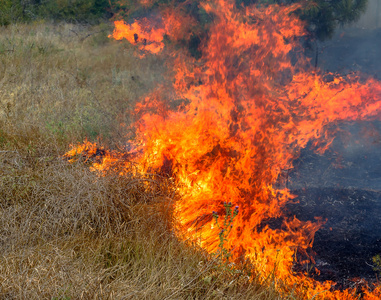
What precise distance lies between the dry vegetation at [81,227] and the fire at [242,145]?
33 centimetres

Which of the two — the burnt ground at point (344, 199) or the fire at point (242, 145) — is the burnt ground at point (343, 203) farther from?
the fire at point (242, 145)

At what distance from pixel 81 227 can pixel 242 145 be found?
2.05 meters

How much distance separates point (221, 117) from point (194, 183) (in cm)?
94

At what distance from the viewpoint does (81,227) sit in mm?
3160

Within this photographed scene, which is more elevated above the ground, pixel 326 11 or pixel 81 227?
Answer: pixel 326 11

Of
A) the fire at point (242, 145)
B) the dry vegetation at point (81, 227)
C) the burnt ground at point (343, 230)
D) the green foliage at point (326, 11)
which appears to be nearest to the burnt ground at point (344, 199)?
the burnt ground at point (343, 230)

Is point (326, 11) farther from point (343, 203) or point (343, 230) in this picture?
point (343, 230)

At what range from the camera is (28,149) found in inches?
168

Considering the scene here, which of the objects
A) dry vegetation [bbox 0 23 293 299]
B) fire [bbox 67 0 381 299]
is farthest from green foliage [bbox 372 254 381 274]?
dry vegetation [bbox 0 23 293 299]

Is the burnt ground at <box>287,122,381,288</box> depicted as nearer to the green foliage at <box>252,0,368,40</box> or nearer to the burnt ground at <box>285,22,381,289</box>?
the burnt ground at <box>285,22,381,289</box>

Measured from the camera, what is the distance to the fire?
11.2ft

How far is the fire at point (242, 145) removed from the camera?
340 centimetres

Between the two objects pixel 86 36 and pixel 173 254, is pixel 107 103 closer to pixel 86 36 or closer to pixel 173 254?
pixel 173 254

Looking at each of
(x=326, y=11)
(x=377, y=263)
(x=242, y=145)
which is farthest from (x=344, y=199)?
(x=326, y=11)
